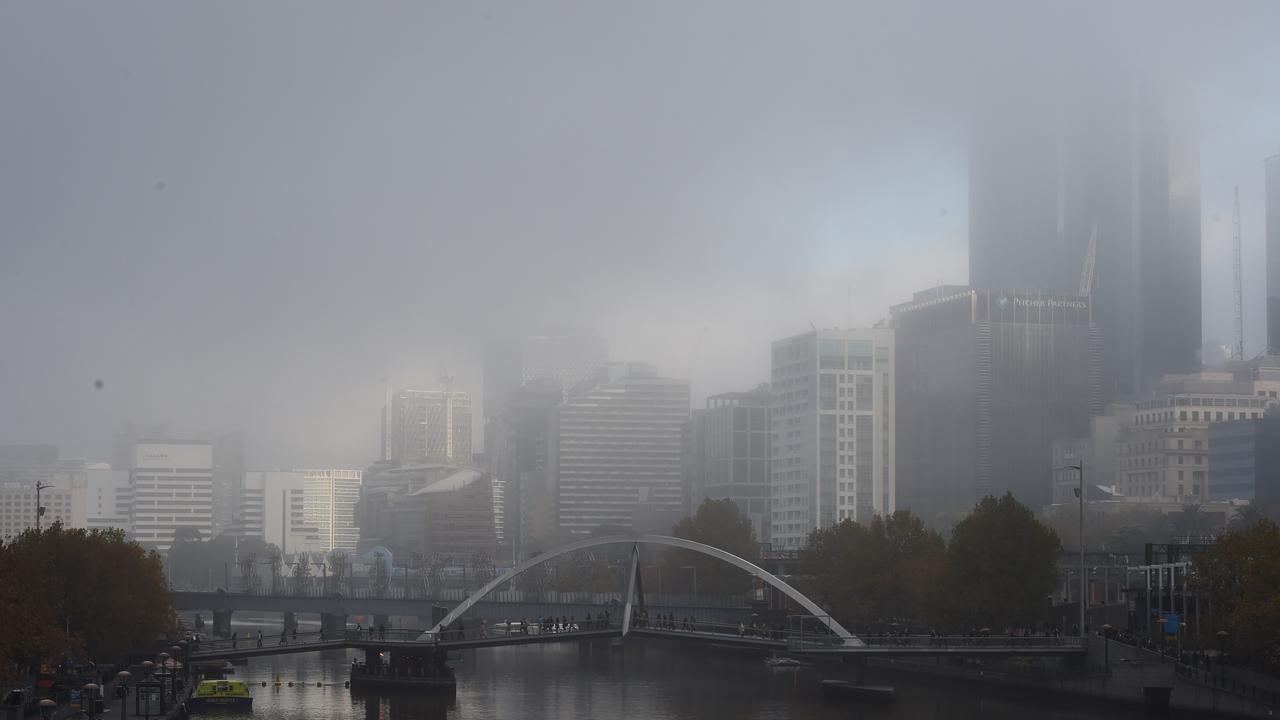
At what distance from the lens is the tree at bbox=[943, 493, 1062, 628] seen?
112 m

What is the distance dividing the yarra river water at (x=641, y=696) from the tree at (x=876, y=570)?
9.26 metres

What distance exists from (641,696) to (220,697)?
84.7ft

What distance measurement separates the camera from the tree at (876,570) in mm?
130125

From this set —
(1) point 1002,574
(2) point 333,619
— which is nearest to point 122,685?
(1) point 1002,574

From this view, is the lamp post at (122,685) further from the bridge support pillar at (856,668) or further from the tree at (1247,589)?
the tree at (1247,589)

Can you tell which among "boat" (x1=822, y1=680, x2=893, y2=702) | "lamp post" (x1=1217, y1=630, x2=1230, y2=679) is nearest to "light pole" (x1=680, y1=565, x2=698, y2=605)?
"boat" (x1=822, y1=680, x2=893, y2=702)

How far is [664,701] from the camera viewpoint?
327ft

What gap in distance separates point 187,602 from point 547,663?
4926 cm

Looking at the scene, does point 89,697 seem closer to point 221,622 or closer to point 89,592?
point 89,592

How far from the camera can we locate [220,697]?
306 ft

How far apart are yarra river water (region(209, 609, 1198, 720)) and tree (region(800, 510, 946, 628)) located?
9256mm

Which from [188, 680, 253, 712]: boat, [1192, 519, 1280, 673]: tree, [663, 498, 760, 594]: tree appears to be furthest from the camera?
[663, 498, 760, 594]: tree

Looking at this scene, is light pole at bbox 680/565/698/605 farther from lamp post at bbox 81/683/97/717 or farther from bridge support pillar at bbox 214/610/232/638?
lamp post at bbox 81/683/97/717

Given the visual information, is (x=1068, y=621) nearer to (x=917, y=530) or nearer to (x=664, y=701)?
(x=917, y=530)
